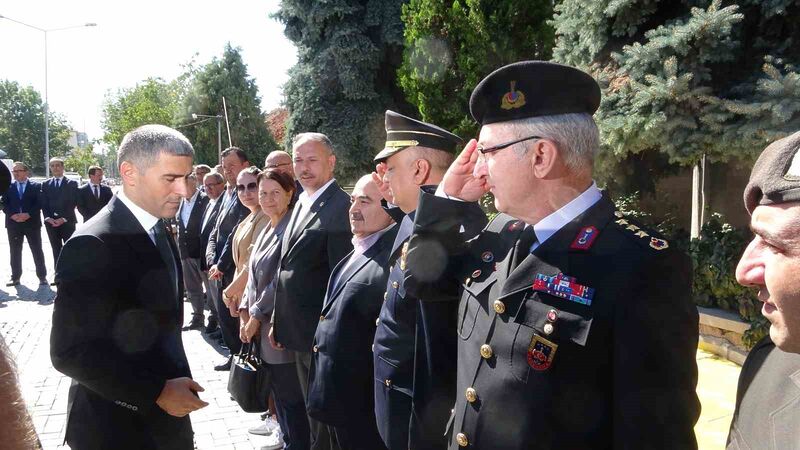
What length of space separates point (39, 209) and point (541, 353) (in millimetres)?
12145

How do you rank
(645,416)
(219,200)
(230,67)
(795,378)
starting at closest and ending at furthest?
(795,378)
(645,416)
(219,200)
(230,67)

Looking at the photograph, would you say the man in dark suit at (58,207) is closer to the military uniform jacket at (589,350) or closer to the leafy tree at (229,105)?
the military uniform jacket at (589,350)

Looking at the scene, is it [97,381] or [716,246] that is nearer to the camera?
[97,381]

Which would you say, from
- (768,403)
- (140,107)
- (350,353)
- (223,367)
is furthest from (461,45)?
(140,107)

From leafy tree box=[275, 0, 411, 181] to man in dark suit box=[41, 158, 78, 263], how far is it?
8.59m

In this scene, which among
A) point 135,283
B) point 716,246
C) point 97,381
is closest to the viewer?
point 97,381

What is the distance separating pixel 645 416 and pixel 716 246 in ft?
16.7

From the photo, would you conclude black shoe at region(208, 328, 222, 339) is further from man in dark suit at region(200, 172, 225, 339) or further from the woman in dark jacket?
the woman in dark jacket

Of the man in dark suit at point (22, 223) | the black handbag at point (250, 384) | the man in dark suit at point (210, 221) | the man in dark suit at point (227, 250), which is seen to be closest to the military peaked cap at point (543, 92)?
the black handbag at point (250, 384)

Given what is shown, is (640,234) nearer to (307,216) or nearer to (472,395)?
(472,395)

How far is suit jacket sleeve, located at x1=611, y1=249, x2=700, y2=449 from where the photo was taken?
4.98ft

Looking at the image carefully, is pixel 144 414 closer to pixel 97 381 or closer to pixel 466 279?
pixel 97 381

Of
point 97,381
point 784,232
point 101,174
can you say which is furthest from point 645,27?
point 101,174

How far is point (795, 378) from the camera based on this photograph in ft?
4.42
